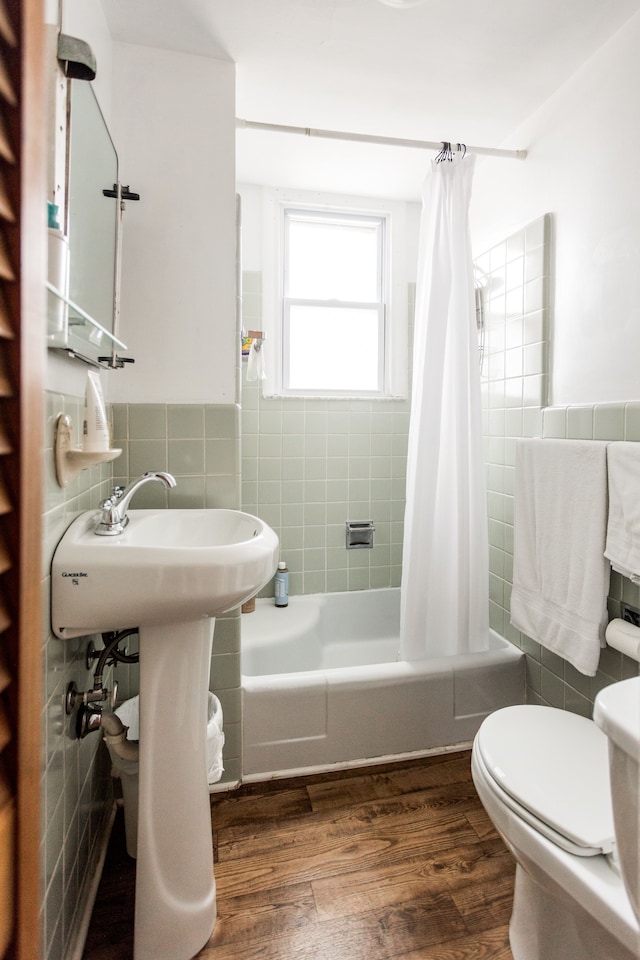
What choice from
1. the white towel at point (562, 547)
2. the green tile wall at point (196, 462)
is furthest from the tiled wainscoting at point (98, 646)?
the white towel at point (562, 547)

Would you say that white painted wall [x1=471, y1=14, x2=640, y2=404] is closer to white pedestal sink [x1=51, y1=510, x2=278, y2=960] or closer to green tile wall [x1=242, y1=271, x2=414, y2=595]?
green tile wall [x1=242, y1=271, x2=414, y2=595]

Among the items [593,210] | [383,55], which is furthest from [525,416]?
[383,55]

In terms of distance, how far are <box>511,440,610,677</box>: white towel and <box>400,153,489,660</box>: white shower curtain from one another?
0.56 feet

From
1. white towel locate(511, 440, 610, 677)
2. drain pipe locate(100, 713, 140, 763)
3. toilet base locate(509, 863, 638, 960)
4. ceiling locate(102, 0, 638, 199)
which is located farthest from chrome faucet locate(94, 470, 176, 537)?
ceiling locate(102, 0, 638, 199)

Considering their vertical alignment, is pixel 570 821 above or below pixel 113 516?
below

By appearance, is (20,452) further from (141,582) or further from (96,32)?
(96,32)

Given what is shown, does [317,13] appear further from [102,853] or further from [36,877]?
[102,853]

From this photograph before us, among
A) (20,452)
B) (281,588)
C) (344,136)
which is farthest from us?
(281,588)

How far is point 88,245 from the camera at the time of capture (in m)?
1.20

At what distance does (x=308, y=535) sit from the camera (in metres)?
2.41

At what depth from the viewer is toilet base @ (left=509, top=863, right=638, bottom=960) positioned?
34.4 inches

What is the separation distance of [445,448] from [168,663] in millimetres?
1207

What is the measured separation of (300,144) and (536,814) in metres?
2.32

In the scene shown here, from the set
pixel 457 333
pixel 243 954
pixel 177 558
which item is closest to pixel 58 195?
pixel 177 558
